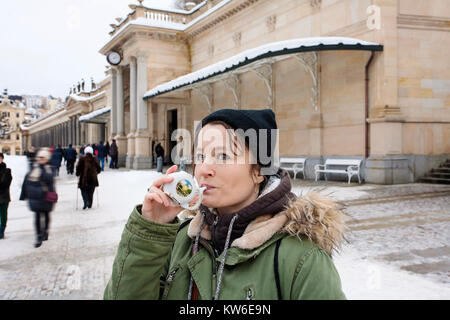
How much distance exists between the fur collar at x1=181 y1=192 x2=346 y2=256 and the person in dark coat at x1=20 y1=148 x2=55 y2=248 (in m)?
6.41

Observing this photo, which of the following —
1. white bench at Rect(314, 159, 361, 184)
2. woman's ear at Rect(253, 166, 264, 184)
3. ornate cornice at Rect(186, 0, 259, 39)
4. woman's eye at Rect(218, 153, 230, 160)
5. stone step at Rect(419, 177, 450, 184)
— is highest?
ornate cornice at Rect(186, 0, 259, 39)

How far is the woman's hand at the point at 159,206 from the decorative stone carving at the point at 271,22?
19.4 m

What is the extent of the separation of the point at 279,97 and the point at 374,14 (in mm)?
6067

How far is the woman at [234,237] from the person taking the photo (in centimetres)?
142

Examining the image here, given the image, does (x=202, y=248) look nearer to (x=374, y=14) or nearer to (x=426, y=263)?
(x=426, y=263)

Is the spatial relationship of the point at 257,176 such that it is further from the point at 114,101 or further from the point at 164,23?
the point at 114,101

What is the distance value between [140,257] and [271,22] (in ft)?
64.8

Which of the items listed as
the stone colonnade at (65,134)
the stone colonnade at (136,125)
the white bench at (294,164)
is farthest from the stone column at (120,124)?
the stone colonnade at (65,134)

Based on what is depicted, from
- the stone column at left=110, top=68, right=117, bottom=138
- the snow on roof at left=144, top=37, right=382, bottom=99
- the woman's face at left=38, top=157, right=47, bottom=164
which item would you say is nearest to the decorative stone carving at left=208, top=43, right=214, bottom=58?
Result: the snow on roof at left=144, top=37, right=382, bottom=99

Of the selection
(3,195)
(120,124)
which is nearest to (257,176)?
(3,195)

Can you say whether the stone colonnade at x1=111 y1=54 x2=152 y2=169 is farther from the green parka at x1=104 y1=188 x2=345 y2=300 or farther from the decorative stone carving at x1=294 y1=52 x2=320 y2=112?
the green parka at x1=104 y1=188 x2=345 y2=300

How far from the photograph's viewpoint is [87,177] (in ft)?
34.6

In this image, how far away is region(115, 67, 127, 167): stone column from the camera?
101 feet

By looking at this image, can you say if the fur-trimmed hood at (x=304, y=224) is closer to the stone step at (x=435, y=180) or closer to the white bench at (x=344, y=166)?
the white bench at (x=344, y=166)
